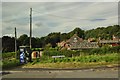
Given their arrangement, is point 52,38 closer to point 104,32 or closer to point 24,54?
point 104,32

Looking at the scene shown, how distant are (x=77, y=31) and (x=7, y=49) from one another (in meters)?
63.7

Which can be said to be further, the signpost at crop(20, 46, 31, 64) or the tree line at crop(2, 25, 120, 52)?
the tree line at crop(2, 25, 120, 52)

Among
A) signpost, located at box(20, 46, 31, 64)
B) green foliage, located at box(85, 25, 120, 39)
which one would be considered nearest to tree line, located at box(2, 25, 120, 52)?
green foliage, located at box(85, 25, 120, 39)

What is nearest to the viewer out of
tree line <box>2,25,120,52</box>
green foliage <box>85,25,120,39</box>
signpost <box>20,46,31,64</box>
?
signpost <box>20,46,31,64</box>

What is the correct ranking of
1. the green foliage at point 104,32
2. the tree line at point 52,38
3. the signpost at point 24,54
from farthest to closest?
1. the green foliage at point 104,32
2. the tree line at point 52,38
3. the signpost at point 24,54

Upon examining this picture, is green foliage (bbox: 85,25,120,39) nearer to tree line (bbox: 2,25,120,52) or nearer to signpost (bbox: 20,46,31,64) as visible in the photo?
tree line (bbox: 2,25,120,52)

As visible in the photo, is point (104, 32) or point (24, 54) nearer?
point (24, 54)

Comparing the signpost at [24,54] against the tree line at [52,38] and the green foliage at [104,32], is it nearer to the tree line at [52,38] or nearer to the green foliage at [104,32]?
the tree line at [52,38]

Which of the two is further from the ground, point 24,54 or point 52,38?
point 52,38

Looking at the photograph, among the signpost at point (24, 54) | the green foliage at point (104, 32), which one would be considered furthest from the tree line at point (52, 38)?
the signpost at point (24, 54)

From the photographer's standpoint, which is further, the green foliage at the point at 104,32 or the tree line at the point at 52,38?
the green foliage at the point at 104,32

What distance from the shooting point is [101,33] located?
416 ft

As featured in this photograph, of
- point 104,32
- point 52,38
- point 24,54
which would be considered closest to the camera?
point 24,54

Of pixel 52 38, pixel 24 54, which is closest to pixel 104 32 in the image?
pixel 52 38
